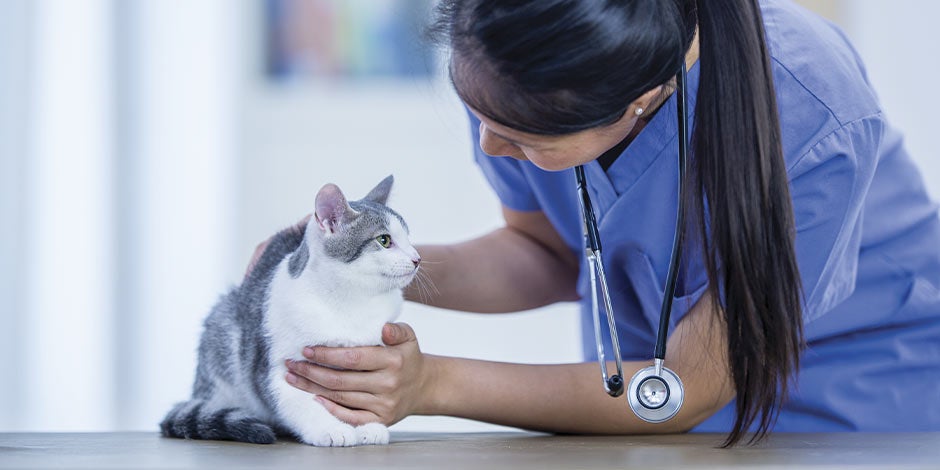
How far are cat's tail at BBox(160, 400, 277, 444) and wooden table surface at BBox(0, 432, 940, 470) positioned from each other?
0.02m

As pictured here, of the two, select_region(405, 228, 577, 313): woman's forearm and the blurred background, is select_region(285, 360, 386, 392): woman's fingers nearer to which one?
select_region(405, 228, 577, 313): woman's forearm

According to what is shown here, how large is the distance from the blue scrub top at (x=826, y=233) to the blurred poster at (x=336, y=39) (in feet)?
7.76

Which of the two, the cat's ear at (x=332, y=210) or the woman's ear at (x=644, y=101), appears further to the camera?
the cat's ear at (x=332, y=210)

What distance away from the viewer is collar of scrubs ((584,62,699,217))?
1029 millimetres

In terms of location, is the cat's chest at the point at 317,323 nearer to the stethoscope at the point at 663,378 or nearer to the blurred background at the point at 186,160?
the stethoscope at the point at 663,378

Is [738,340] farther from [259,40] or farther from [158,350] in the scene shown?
[259,40]

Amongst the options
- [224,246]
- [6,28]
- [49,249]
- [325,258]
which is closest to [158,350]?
[224,246]

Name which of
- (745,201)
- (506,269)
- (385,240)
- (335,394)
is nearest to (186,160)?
(506,269)

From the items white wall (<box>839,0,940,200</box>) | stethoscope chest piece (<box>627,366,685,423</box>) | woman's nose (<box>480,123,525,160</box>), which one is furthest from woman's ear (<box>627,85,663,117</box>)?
white wall (<box>839,0,940,200</box>)

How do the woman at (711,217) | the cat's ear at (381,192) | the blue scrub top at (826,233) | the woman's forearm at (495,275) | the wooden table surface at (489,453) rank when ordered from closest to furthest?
the wooden table surface at (489,453)
the woman at (711,217)
the blue scrub top at (826,233)
the cat's ear at (381,192)
the woman's forearm at (495,275)

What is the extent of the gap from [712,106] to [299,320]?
48 cm

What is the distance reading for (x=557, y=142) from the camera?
922 mm

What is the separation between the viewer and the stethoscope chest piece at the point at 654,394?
0.92 m

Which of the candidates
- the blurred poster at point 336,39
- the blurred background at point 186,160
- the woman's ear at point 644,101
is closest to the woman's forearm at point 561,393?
the woman's ear at point 644,101
